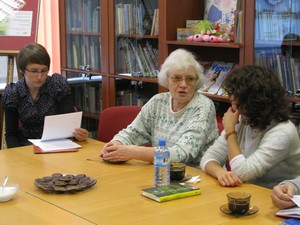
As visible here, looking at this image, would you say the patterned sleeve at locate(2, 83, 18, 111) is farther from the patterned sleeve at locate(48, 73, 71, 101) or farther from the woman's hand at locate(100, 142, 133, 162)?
the woman's hand at locate(100, 142, 133, 162)

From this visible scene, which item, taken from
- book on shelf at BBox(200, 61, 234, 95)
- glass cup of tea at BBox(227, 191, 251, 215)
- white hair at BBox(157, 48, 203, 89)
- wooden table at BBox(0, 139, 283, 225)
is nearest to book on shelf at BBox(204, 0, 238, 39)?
book on shelf at BBox(200, 61, 234, 95)

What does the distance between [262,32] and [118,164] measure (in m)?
1.29

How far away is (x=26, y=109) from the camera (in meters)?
3.16

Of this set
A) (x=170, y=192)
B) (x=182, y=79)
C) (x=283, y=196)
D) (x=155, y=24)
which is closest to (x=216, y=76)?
(x=155, y=24)

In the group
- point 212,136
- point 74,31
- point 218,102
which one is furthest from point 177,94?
point 74,31

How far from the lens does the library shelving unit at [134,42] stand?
310cm

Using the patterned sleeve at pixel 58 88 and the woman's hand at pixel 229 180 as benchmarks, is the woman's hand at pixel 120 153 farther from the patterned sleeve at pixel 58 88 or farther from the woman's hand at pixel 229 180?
the patterned sleeve at pixel 58 88

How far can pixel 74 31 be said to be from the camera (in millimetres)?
4727

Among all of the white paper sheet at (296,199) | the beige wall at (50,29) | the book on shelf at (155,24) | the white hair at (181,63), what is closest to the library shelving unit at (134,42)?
the book on shelf at (155,24)

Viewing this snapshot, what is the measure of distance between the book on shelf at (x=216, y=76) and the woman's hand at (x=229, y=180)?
1352 mm

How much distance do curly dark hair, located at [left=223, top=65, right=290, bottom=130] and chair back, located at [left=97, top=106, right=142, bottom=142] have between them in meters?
1.05

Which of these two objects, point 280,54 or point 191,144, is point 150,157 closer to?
point 191,144

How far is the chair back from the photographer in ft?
10.3

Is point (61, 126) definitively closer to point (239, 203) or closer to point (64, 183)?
point (64, 183)
